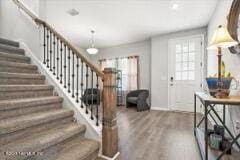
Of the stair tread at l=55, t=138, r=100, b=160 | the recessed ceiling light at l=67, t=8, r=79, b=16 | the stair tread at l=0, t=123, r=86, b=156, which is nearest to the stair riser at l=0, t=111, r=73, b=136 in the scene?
the stair tread at l=0, t=123, r=86, b=156

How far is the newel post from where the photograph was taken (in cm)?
192

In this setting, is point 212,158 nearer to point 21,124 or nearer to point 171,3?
point 21,124

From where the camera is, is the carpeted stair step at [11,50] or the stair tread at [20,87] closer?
the stair tread at [20,87]

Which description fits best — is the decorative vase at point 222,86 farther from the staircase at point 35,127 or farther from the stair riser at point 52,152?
the stair riser at point 52,152

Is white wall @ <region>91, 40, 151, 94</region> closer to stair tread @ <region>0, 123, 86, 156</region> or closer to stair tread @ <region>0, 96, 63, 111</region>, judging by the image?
stair tread @ <region>0, 96, 63, 111</region>

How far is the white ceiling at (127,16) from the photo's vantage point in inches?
133

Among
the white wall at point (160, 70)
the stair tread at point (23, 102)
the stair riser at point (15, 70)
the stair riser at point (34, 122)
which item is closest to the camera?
the stair riser at point (34, 122)

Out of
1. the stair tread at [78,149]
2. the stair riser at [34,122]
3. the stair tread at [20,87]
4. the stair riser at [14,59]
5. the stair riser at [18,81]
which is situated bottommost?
the stair tread at [78,149]

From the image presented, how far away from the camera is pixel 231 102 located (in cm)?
152

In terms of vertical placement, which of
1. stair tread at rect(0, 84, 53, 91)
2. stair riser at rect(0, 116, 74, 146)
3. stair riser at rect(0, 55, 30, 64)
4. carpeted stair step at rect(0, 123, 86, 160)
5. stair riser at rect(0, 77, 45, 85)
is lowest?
carpeted stair step at rect(0, 123, 86, 160)

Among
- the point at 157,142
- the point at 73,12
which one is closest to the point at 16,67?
the point at 73,12

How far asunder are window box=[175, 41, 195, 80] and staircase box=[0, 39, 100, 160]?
4.07m

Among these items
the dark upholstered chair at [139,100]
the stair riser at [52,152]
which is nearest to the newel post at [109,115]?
the stair riser at [52,152]

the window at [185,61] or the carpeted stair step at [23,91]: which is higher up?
the window at [185,61]
